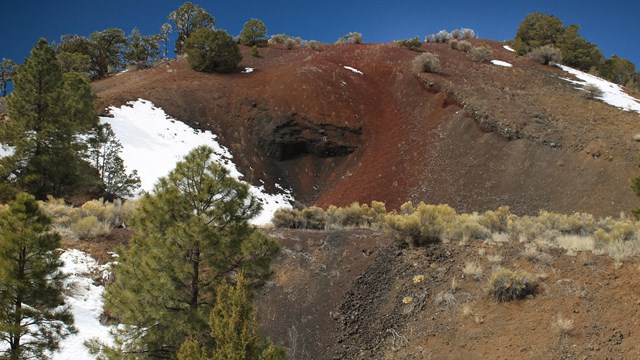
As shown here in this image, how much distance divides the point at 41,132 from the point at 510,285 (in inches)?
730

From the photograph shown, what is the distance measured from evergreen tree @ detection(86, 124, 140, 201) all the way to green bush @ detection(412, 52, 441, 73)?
22660 millimetres

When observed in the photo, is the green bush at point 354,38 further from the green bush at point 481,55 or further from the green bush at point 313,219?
the green bush at point 313,219

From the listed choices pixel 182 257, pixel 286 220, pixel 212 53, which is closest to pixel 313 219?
pixel 286 220

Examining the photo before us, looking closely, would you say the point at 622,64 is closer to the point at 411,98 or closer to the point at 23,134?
the point at 411,98

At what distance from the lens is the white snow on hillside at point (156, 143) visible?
25.5 meters

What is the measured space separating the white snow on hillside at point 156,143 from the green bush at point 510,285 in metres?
14.6

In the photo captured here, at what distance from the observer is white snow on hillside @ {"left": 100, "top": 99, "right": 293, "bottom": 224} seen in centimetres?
2552

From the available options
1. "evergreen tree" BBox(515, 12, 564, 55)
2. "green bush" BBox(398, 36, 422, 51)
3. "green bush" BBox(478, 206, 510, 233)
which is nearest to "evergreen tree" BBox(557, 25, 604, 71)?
"evergreen tree" BBox(515, 12, 564, 55)

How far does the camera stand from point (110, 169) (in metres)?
22.9

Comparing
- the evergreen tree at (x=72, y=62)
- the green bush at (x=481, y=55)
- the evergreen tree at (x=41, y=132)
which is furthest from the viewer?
the green bush at (x=481, y=55)

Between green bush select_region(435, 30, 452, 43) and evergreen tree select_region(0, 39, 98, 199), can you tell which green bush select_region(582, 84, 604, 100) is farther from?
evergreen tree select_region(0, 39, 98, 199)

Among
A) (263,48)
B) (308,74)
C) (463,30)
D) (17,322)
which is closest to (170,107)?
(308,74)

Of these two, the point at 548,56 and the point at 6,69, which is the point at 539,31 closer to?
the point at 548,56

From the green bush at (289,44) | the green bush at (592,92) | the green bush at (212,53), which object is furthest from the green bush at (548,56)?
the green bush at (212,53)
